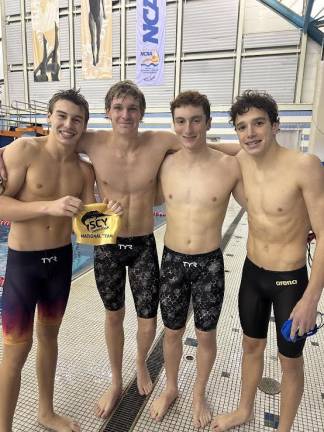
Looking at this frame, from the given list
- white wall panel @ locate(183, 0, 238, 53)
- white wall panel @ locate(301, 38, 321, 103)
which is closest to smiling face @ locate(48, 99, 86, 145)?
white wall panel @ locate(301, 38, 321, 103)

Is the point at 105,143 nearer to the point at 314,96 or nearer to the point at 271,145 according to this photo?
the point at 271,145

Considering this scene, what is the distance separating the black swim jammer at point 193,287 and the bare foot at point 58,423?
79 cm

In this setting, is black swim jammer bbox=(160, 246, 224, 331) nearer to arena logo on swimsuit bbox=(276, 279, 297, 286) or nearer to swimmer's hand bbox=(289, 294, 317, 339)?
arena logo on swimsuit bbox=(276, 279, 297, 286)

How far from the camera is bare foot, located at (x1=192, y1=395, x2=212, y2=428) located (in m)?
2.00

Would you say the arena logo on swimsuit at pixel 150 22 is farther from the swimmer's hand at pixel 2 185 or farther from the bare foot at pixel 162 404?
the bare foot at pixel 162 404

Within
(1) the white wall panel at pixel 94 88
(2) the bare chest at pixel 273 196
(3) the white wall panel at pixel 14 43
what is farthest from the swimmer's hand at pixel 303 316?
(3) the white wall panel at pixel 14 43

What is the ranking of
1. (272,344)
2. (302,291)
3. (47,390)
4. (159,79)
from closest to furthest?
(302,291)
(47,390)
(272,344)
(159,79)

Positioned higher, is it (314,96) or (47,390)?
(314,96)

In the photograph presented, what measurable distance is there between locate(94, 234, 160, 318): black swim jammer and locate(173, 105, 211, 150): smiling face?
2.25 ft

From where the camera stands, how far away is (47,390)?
1.95 metres

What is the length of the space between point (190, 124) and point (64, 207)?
2.84 feet

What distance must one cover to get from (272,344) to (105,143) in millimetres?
2189

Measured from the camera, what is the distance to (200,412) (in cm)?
204

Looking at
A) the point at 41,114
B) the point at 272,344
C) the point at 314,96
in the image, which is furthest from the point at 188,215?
the point at 41,114
